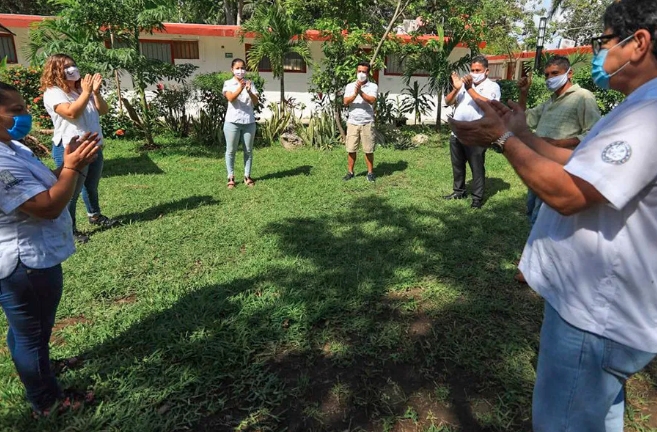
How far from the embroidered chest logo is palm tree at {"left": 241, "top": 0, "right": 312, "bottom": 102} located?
906cm

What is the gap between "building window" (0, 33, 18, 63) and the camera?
498 inches

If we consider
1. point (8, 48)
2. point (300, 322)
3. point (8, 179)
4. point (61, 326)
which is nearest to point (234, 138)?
point (61, 326)

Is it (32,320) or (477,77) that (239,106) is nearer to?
(477,77)

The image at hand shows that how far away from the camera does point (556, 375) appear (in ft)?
4.74

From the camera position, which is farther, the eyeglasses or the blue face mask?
the blue face mask

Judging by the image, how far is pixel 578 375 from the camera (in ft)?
4.54

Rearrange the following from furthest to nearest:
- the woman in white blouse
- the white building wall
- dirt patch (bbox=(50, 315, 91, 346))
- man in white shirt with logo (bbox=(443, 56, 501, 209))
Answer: the white building wall < the woman in white blouse < man in white shirt with logo (bbox=(443, 56, 501, 209)) < dirt patch (bbox=(50, 315, 91, 346))

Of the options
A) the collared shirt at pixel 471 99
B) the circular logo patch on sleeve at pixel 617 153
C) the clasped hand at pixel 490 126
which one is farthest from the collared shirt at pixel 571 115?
the circular logo patch on sleeve at pixel 617 153

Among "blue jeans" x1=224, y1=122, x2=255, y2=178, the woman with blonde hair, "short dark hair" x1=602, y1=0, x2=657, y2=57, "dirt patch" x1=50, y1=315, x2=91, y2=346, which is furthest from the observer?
"blue jeans" x1=224, y1=122, x2=255, y2=178

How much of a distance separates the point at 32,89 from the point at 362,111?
752cm

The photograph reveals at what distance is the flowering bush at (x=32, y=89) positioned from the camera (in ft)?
30.6

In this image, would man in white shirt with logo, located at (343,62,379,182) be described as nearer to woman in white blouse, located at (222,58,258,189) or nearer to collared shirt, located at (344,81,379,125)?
collared shirt, located at (344,81,379,125)

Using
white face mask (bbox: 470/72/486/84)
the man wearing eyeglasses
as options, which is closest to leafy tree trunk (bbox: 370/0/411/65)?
white face mask (bbox: 470/72/486/84)

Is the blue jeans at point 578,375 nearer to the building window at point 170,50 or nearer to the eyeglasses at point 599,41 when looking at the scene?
the eyeglasses at point 599,41
